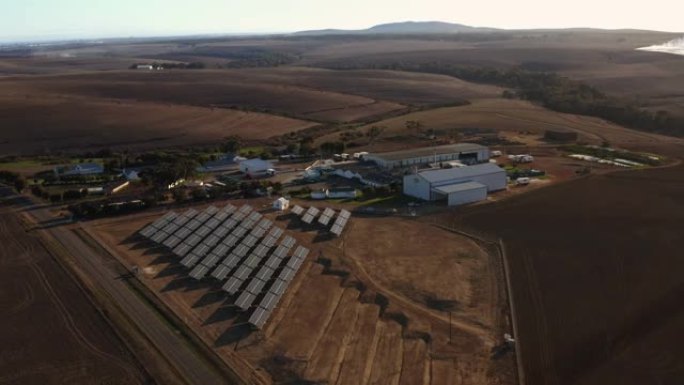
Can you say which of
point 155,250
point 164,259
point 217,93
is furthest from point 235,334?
point 217,93

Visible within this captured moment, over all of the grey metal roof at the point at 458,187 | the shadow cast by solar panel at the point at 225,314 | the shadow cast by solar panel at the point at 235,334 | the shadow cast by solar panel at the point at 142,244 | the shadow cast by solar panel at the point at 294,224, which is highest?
the grey metal roof at the point at 458,187

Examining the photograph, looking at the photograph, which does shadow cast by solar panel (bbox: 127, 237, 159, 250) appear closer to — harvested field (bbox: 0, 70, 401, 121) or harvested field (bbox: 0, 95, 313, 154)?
harvested field (bbox: 0, 95, 313, 154)

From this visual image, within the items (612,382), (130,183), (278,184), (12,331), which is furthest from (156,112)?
(612,382)

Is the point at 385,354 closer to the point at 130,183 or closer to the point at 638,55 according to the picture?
the point at 130,183

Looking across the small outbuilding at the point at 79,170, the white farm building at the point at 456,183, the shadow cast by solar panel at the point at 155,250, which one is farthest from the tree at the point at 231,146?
the shadow cast by solar panel at the point at 155,250

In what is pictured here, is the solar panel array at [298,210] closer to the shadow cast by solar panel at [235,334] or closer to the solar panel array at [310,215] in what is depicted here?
the solar panel array at [310,215]
